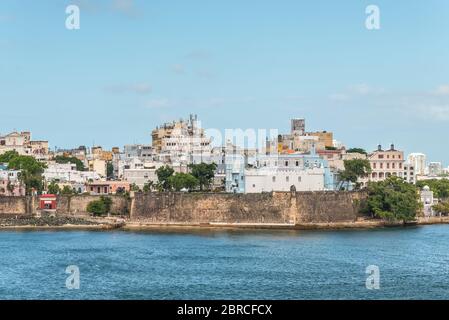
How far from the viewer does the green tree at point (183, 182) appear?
3784 centimetres

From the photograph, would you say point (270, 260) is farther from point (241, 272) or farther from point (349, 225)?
point (349, 225)

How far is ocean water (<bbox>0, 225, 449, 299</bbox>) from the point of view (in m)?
16.2

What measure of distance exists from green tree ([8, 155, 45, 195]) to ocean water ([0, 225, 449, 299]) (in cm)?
976

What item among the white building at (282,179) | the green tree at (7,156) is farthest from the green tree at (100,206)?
the green tree at (7,156)

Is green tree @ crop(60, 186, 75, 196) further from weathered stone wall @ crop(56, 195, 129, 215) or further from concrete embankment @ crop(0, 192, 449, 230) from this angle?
concrete embankment @ crop(0, 192, 449, 230)

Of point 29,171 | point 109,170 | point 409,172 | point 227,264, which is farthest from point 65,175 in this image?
point 227,264

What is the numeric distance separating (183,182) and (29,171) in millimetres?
8465

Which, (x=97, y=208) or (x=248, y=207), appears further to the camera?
(x=97, y=208)

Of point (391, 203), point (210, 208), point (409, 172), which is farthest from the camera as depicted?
point (409, 172)

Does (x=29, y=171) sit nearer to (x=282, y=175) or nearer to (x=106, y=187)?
(x=106, y=187)

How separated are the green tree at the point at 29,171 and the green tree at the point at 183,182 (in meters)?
6.62

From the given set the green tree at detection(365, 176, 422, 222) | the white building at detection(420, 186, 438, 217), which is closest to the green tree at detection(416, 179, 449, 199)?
the white building at detection(420, 186, 438, 217)

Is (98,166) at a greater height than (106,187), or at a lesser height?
greater

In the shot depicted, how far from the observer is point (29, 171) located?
41.7 m
